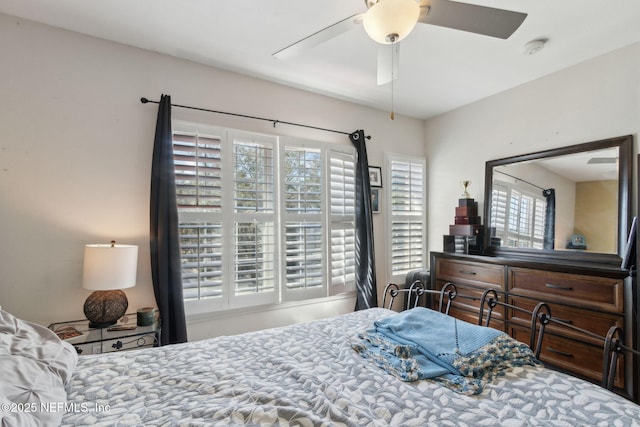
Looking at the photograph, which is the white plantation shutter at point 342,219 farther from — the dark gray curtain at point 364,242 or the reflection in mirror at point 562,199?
the reflection in mirror at point 562,199

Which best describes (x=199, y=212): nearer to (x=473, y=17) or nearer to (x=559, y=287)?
(x=473, y=17)

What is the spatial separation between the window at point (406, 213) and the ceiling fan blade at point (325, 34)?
85.4 inches

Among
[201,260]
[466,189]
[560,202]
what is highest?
[466,189]

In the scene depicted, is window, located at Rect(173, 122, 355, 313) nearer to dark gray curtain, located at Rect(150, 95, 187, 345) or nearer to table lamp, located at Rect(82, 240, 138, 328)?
dark gray curtain, located at Rect(150, 95, 187, 345)

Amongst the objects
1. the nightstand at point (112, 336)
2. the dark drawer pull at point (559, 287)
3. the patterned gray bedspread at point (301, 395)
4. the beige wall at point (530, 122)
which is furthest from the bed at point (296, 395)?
the beige wall at point (530, 122)

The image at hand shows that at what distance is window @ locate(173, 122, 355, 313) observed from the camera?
254 centimetres

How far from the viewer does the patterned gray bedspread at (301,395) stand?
3.11 ft

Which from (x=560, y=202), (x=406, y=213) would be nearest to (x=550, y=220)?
(x=560, y=202)

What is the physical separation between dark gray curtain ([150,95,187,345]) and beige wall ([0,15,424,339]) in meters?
0.13

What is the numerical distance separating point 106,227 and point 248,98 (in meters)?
1.60

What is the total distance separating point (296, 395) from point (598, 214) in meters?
2.78

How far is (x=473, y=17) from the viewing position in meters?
1.42

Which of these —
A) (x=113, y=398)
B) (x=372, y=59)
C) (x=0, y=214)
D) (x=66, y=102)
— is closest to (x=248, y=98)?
(x=372, y=59)

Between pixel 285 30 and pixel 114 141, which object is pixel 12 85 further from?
pixel 285 30
